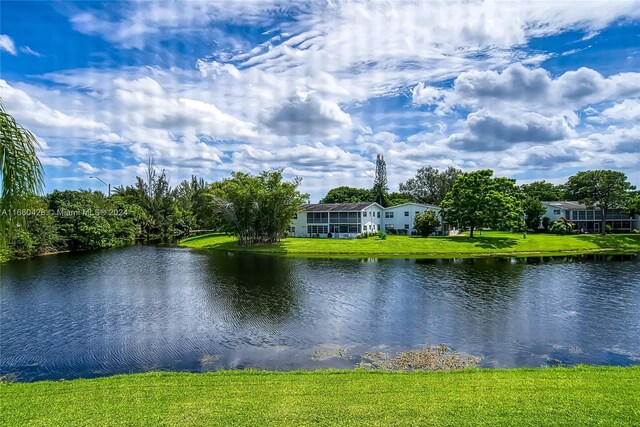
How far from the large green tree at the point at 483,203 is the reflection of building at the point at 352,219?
8474mm

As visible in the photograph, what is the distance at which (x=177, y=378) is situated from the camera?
36.2 ft

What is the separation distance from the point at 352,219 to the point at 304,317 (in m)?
47.0

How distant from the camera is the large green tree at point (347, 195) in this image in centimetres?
10432

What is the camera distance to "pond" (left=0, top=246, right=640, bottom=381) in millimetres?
14555

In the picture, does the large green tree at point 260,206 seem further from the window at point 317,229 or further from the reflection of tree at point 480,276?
the reflection of tree at point 480,276

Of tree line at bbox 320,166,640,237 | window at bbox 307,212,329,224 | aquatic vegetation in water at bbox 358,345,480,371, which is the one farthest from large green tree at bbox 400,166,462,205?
aquatic vegetation in water at bbox 358,345,480,371

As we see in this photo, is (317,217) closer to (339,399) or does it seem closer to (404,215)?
(404,215)

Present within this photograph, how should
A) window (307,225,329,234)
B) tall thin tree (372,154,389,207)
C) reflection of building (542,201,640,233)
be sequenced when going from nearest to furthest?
window (307,225,329,234) → reflection of building (542,201,640,233) → tall thin tree (372,154,389,207)

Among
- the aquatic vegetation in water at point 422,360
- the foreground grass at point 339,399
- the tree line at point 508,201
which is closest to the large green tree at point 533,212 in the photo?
the tree line at point 508,201

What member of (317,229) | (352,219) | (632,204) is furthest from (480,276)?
(632,204)

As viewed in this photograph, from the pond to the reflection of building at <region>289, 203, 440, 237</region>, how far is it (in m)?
30.0

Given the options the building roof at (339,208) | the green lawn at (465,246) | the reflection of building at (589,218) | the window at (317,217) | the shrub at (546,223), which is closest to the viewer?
the green lawn at (465,246)

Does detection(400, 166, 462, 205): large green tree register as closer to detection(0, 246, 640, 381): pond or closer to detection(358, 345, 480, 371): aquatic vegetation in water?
detection(0, 246, 640, 381): pond

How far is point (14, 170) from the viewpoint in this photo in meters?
5.12
